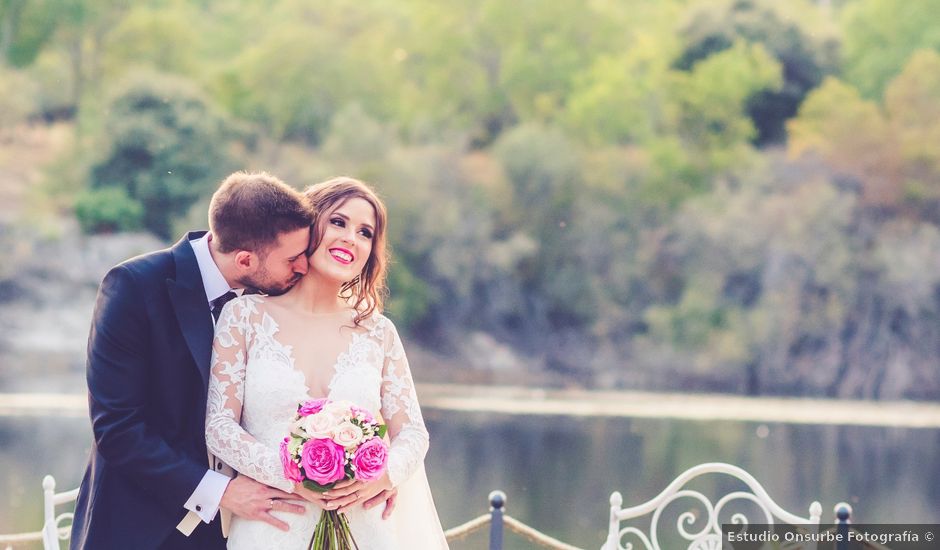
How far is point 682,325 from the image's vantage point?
26.6m

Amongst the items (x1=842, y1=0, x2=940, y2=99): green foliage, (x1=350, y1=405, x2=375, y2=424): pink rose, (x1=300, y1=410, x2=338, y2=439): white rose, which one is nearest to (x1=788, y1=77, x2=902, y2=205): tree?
(x1=842, y1=0, x2=940, y2=99): green foliage

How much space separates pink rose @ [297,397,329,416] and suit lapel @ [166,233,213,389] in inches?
10.3

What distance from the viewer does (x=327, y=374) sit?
2.90m

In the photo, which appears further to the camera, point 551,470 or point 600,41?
point 600,41

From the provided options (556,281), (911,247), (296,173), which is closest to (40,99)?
(296,173)

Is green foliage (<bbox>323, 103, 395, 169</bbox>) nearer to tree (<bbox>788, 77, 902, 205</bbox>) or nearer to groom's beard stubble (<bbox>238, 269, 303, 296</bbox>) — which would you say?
tree (<bbox>788, 77, 902, 205</bbox>)

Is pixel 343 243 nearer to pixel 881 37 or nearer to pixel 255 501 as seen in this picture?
pixel 255 501

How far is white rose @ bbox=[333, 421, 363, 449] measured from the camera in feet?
8.54

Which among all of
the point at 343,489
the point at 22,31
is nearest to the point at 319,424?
the point at 343,489

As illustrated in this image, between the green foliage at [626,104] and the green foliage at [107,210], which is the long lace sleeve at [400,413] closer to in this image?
the green foliage at [107,210]

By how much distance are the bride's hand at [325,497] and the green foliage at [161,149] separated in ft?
79.9

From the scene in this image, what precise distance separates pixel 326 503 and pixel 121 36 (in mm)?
30551

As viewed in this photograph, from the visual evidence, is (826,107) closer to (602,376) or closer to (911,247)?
(911,247)

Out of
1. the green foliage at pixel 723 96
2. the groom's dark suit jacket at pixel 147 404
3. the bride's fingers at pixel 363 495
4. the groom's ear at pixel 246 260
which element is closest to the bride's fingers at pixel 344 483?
the bride's fingers at pixel 363 495
